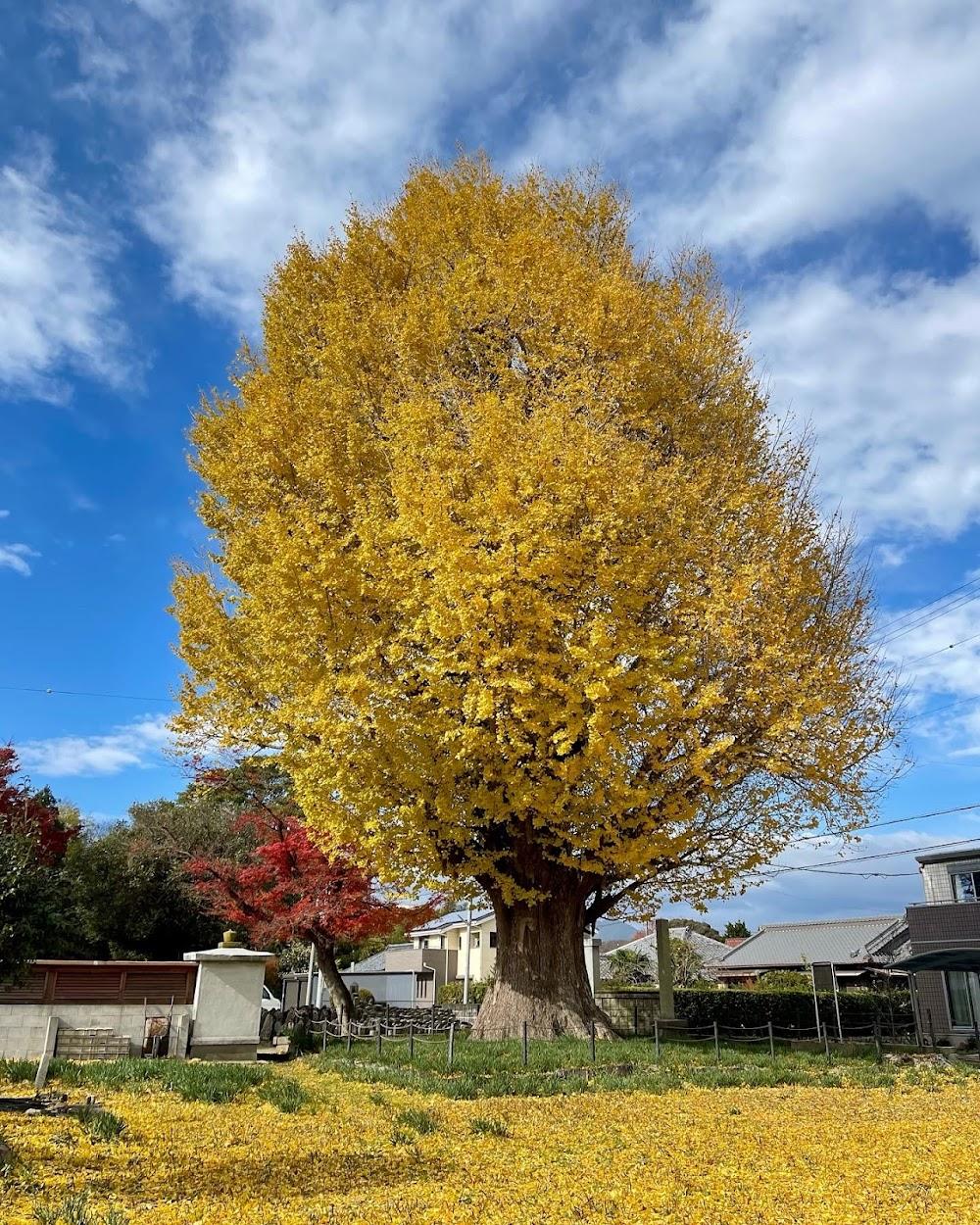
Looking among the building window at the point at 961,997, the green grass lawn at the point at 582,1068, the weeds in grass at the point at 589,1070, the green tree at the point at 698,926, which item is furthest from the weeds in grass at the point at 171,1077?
the green tree at the point at 698,926

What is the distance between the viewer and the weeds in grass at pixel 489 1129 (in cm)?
655

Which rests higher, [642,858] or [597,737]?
[597,737]

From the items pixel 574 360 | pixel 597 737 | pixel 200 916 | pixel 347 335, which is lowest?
pixel 200 916

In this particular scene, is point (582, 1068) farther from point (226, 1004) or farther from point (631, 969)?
point (631, 969)

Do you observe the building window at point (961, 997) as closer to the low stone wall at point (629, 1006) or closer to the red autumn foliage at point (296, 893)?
the low stone wall at point (629, 1006)

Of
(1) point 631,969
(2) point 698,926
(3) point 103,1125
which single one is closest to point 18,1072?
(3) point 103,1125

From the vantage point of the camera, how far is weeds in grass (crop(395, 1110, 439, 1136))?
671cm

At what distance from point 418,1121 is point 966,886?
2317 cm

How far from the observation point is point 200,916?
2292 cm

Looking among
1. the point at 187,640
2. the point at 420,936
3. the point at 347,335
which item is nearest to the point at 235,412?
the point at 347,335

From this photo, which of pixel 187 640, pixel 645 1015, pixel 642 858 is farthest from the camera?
pixel 645 1015

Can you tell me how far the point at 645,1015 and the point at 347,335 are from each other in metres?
14.5

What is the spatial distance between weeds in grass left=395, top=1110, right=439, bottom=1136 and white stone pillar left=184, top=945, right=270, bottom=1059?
5.60 metres

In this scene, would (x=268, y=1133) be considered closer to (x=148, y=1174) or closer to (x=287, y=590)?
(x=148, y=1174)
